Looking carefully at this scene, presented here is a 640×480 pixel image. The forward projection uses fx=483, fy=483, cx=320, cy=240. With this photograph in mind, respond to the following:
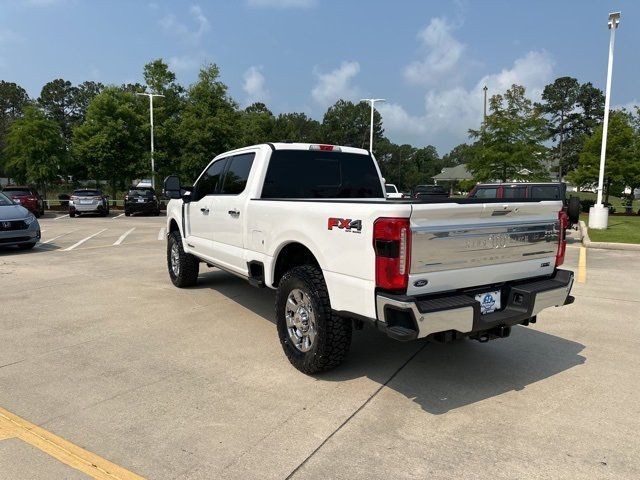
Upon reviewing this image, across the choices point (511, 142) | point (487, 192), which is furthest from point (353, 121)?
point (487, 192)

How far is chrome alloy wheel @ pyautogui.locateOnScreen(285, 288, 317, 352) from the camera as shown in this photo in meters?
4.13

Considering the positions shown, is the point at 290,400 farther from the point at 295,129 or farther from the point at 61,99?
the point at 61,99

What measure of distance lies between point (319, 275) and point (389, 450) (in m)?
1.49

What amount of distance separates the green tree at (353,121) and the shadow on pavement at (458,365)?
3711 inches

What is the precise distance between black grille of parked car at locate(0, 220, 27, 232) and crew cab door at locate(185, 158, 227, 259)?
6.55 meters

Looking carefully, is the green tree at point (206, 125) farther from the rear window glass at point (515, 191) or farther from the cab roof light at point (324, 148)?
the cab roof light at point (324, 148)

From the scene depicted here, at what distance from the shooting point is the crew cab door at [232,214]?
Result: 5.36 metres

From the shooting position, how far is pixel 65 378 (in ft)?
13.5

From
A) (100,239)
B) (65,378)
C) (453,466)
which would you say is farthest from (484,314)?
(100,239)

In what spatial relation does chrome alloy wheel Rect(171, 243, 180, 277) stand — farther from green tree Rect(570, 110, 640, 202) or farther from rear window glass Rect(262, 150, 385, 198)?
green tree Rect(570, 110, 640, 202)

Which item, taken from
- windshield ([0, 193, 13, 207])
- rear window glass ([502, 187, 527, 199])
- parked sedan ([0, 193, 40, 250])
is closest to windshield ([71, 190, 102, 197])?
windshield ([0, 193, 13, 207])

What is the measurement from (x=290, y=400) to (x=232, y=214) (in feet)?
8.11

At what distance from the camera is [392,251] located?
3.28m

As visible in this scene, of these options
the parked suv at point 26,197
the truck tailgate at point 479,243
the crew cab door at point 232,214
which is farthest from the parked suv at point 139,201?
the truck tailgate at point 479,243
